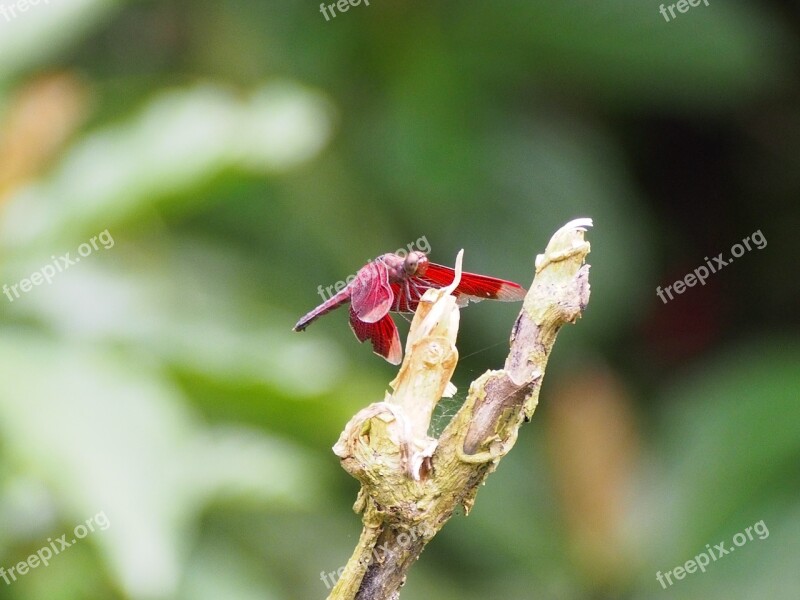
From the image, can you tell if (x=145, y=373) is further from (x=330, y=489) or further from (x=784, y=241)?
(x=784, y=241)

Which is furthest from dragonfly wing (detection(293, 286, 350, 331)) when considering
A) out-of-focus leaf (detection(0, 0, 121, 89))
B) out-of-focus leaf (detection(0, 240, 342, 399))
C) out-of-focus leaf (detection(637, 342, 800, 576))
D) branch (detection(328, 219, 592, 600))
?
out-of-focus leaf (detection(637, 342, 800, 576))

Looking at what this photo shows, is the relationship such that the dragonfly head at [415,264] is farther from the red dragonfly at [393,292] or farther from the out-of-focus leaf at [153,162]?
the out-of-focus leaf at [153,162]

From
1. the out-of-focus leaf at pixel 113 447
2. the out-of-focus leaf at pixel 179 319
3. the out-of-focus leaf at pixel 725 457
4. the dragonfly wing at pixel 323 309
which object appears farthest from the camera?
the out-of-focus leaf at pixel 725 457

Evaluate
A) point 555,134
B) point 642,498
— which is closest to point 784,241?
point 555,134

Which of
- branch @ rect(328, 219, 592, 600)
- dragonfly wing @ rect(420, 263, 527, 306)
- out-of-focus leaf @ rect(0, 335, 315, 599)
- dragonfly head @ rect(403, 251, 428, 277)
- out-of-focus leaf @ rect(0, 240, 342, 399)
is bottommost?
branch @ rect(328, 219, 592, 600)

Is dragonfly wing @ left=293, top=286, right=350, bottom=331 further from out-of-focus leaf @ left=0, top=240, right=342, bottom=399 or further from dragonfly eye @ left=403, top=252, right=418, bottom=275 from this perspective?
out-of-focus leaf @ left=0, top=240, right=342, bottom=399

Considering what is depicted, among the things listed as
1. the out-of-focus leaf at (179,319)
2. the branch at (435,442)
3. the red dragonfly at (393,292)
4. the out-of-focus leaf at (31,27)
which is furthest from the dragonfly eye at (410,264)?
the out-of-focus leaf at (31,27)

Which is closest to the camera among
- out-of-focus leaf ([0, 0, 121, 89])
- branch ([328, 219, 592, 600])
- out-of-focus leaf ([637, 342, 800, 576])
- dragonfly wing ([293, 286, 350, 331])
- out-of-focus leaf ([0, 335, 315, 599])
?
branch ([328, 219, 592, 600])
